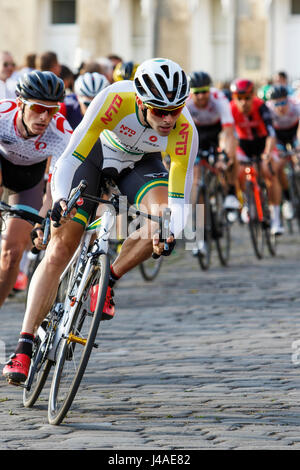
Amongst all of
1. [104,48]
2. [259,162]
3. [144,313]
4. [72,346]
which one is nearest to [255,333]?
[144,313]

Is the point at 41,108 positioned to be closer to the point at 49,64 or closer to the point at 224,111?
the point at 49,64

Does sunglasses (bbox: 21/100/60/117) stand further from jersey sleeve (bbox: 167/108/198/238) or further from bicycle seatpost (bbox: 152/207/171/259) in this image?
bicycle seatpost (bbox: 152/207/171/259)

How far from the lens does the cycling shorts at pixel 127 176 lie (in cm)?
644

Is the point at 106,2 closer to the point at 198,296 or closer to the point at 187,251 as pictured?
the point at 187,251

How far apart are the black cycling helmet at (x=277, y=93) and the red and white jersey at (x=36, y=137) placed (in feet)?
28.6

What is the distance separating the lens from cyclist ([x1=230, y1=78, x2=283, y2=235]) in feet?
45.4

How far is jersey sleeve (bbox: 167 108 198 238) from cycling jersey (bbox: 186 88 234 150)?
6.43m

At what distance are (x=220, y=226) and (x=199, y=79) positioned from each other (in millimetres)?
1760

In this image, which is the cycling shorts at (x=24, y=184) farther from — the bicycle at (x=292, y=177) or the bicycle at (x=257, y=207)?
the bicycle at (x=292, y=177)

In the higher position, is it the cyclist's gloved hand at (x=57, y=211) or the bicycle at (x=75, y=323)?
the cyclist's gloved hand at (x=57, y=211)

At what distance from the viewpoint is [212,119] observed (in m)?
12.9

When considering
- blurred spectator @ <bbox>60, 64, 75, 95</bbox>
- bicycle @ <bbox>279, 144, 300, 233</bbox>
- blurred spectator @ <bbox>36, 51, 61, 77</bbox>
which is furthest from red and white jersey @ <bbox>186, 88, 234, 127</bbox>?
bicycle @ <bbox>279, 144, 300, 233</bbox>

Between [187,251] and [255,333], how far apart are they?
607 centimetres

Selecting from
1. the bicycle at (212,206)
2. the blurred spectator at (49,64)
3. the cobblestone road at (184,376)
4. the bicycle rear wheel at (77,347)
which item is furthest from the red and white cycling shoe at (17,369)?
the bicycle at (212,206)
